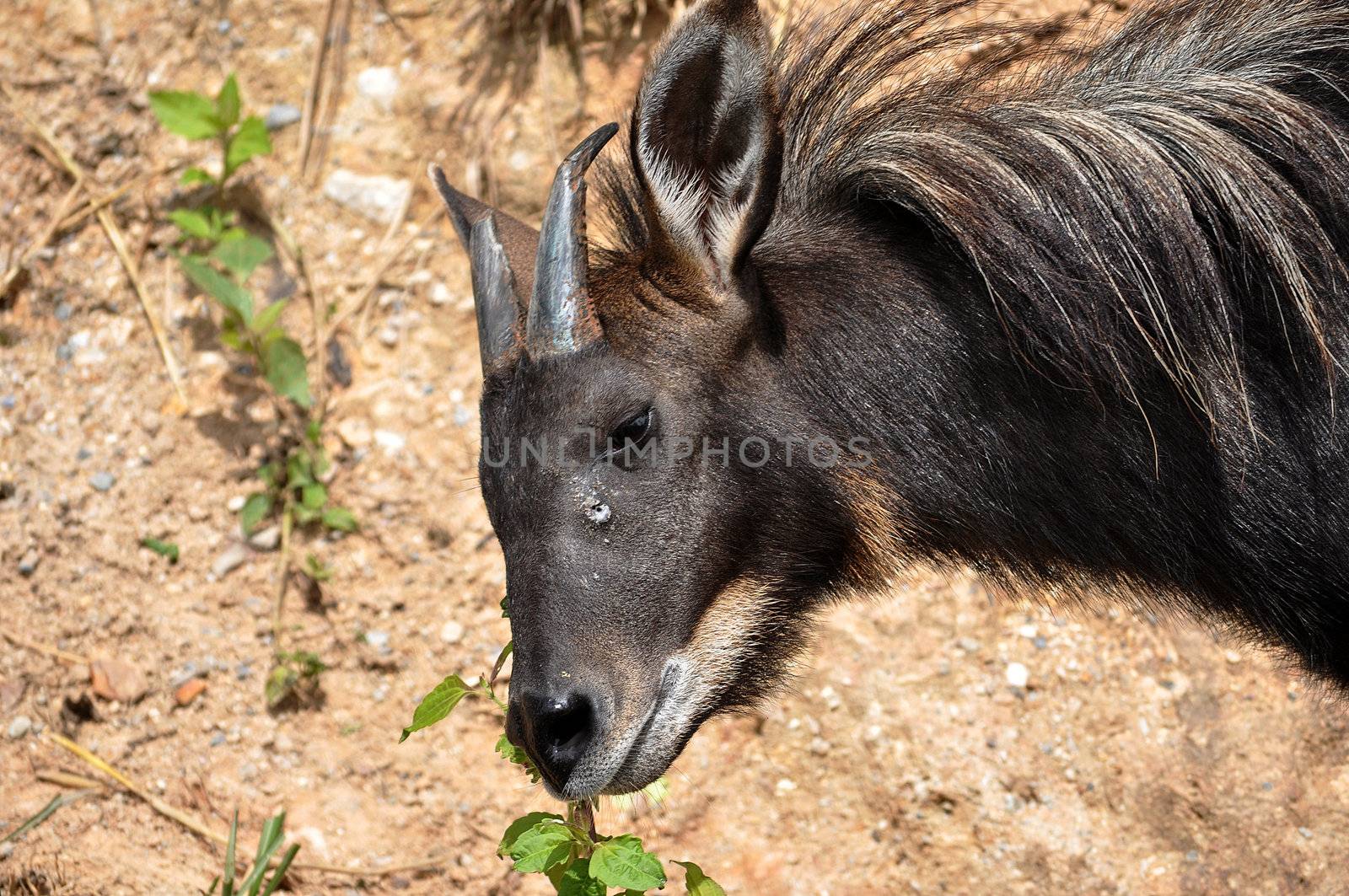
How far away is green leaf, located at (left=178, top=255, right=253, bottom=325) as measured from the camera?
17.8 feet

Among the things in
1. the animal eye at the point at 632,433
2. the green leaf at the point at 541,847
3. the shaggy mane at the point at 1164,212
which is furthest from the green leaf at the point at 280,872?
the shaggy mane at the point at 1164,212

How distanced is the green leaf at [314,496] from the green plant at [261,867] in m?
1.37

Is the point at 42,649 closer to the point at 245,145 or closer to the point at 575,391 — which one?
the point at 245,145

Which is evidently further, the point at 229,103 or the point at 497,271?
the point at 229,103

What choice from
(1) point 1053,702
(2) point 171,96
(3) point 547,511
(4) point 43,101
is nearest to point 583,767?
(3) point 547,511

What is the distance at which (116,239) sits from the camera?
600cm

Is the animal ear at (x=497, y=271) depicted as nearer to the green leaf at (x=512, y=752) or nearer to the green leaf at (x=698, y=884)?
the green leaf at (x=512, y=752)

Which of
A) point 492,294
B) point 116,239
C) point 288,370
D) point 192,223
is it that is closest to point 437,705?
point 492,294

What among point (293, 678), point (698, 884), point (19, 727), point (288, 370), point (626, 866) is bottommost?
point (19, 727)

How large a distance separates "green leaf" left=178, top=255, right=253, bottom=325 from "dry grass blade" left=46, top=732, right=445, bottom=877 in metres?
1.70

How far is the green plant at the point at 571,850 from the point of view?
312 centimetres

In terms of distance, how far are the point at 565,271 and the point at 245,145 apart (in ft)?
10.7

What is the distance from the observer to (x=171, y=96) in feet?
18.5

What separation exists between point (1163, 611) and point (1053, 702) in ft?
3.80
